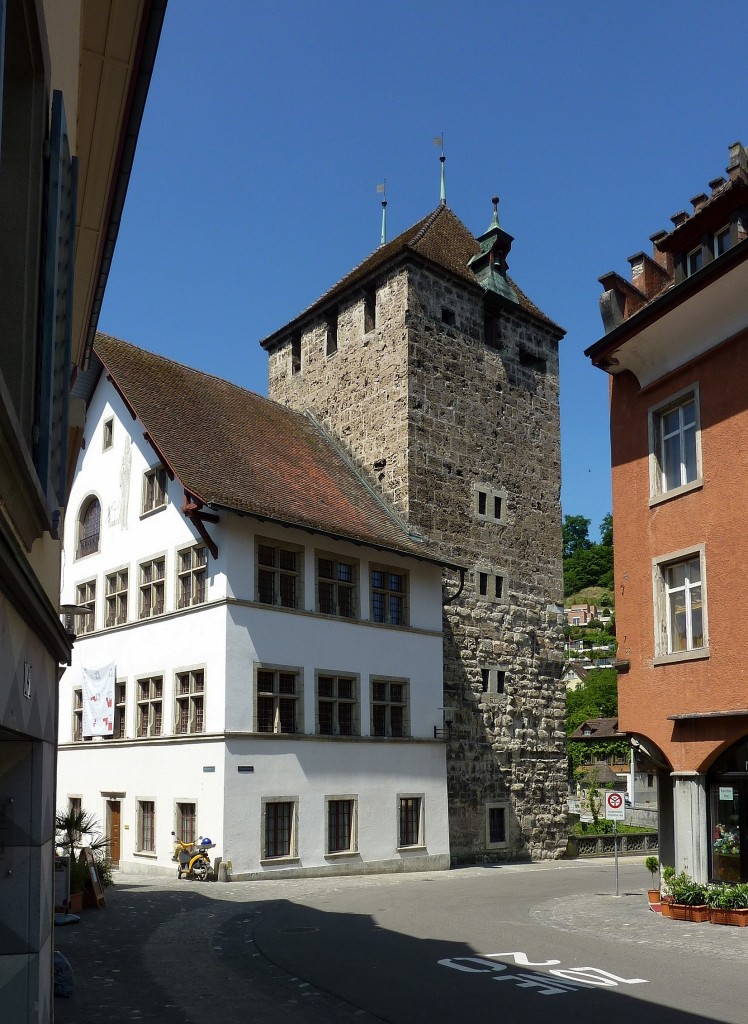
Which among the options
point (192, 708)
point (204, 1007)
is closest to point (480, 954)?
point (204, 1007)

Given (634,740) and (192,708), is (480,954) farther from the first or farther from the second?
(192,708)

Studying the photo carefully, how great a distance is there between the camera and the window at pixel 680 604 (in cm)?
1656

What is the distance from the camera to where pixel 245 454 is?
94.3 feet

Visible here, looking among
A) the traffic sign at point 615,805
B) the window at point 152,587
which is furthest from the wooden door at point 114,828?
the traffic sign at point 615,805

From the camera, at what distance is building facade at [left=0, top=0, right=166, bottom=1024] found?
15.6 ft

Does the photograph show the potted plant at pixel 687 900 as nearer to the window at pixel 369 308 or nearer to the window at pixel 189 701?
the window at pixel 189 701

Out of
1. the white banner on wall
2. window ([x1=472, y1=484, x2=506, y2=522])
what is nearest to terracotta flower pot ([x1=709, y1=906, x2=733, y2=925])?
the white banner on wall

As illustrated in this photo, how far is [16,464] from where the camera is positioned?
14.1 feet

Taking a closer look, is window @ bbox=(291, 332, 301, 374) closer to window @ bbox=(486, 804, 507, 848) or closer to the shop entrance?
window @ bbox=(486, 804, 507, 848)

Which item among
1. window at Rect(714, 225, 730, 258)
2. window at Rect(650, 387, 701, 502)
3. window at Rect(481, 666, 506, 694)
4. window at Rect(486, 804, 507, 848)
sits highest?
window at Rect(714, 225, 730, 258)

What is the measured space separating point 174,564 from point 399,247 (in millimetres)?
12653

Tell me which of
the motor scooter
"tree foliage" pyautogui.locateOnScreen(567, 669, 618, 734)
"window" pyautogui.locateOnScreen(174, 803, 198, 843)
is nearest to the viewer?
the motor scooter

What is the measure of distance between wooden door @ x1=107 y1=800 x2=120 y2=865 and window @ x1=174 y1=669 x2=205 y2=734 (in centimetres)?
333

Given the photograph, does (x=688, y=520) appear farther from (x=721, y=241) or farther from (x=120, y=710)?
(x=120, y=710)
